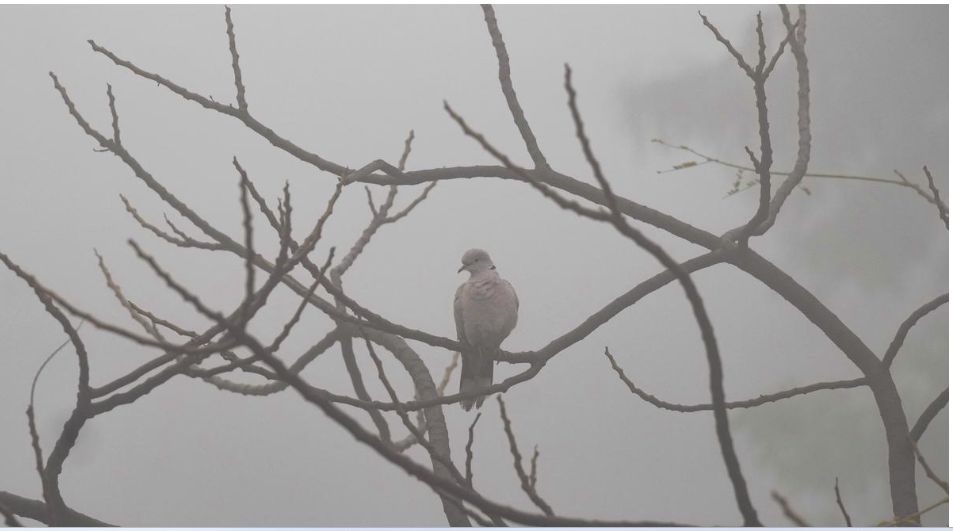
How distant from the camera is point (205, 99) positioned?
5.20ft

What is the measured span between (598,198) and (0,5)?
187cm

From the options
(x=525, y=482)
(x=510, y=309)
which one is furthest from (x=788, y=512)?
(x=510, y=309)

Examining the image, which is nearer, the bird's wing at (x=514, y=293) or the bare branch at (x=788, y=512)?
the bare branch at (x=788, y=512)

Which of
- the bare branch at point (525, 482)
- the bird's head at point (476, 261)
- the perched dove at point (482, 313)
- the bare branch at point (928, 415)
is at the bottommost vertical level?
the bare branch at point (525, 482)

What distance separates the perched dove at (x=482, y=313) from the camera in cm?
222

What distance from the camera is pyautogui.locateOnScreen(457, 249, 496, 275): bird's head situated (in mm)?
2344

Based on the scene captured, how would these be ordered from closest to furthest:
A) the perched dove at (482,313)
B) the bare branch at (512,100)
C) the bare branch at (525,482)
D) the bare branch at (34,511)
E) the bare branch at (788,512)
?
Answer: the bare branch at (788,512), the bare branch at (525,482), the bare branch at (34,511), the bare branch at (512,100), the perched dove at (482,313)

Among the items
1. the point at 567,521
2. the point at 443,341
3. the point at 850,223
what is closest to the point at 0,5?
the point at 443,341

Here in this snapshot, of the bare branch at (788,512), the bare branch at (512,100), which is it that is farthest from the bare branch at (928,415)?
the bare branch at (788,512)

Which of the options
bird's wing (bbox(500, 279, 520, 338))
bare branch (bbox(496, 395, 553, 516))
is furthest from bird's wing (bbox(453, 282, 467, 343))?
bare branch (bbox(496, 395, 553, 516))

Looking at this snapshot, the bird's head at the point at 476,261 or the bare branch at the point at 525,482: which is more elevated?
the bird's head at the point at 476,261

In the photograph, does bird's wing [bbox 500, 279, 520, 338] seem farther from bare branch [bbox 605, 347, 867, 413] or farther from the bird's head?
bare branch [bbox 605, 347, 867, 413]

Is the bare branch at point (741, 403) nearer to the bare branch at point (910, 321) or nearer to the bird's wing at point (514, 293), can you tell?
the bare branch at point (910, 321)

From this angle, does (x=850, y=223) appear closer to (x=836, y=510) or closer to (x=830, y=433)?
(x=830, y=433)
